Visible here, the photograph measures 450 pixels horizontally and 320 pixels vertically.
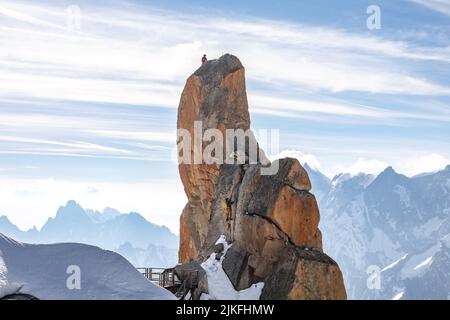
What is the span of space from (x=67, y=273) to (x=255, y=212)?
32470 millimetres

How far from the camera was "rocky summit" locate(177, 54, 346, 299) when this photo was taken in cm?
6500

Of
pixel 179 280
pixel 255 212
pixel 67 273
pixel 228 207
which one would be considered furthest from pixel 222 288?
pixel 67 273

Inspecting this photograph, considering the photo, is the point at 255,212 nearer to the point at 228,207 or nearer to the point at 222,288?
the point at 228,207

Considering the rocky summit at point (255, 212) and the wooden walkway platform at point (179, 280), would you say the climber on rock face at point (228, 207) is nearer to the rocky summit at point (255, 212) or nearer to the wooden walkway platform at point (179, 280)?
the rocky summit at point (255, 212)

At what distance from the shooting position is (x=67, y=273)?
136 ft

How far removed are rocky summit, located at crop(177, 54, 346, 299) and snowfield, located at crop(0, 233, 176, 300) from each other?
73.0 ft

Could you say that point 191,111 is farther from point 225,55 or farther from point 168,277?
point 168,277

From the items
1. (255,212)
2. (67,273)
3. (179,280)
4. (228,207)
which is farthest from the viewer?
(228,207)

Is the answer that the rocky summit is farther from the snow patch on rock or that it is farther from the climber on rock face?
the snow patch on rock

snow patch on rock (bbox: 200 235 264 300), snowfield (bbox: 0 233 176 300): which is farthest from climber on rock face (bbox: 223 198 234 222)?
snowfield (bbox: 0 233 176 300)

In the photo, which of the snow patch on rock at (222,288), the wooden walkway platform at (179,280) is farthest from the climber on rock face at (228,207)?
the wooden walkway platform at (179,280)

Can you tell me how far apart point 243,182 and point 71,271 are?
35.8 meters

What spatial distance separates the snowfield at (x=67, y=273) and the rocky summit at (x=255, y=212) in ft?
73.0
